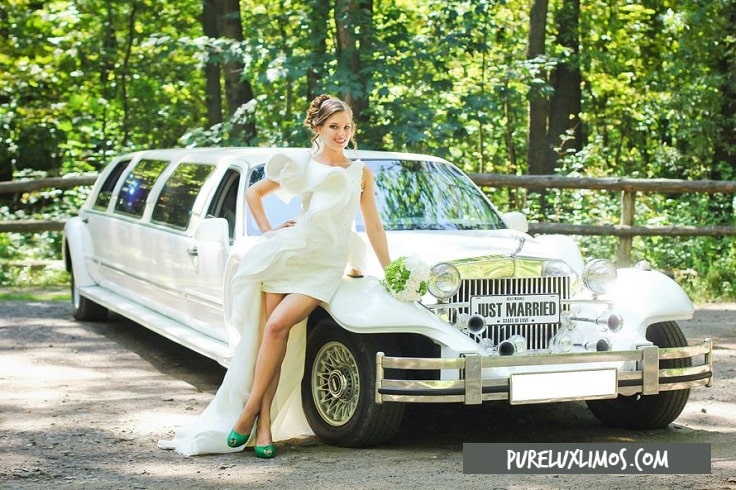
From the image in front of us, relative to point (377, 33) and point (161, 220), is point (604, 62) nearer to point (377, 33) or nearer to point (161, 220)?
point (377, 33)

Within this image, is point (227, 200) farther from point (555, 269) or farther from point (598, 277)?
point (598, 277)

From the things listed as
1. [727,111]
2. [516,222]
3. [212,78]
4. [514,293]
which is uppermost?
[212,78]

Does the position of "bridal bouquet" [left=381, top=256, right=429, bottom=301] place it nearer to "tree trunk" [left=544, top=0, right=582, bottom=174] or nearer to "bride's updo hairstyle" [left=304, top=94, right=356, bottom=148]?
"bride's updo hairstyle" [left=304, top=94, right=356, bottom=148]

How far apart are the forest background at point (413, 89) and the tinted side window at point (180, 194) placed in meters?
3.63

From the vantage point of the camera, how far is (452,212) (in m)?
7.92

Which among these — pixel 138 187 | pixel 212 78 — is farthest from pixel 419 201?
pixel 212 78

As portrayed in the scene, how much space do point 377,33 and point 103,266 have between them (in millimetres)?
4530

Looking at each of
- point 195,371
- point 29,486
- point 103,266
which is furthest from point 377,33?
point 29,486

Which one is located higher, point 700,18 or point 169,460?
point 700,18

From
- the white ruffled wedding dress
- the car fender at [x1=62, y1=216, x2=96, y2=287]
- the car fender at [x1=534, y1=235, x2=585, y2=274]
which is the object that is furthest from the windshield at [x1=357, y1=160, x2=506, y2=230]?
the car fender at [x1=62, y1=216, x2=96, y2=287]

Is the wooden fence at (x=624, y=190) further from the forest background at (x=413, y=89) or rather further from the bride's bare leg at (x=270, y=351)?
the bride's bare leg at (x=270, y=351)

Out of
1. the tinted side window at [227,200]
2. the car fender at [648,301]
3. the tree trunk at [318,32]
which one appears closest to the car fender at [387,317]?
the car fender at [648,301]

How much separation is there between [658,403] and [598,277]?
2.84ft

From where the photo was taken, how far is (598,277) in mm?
6762
